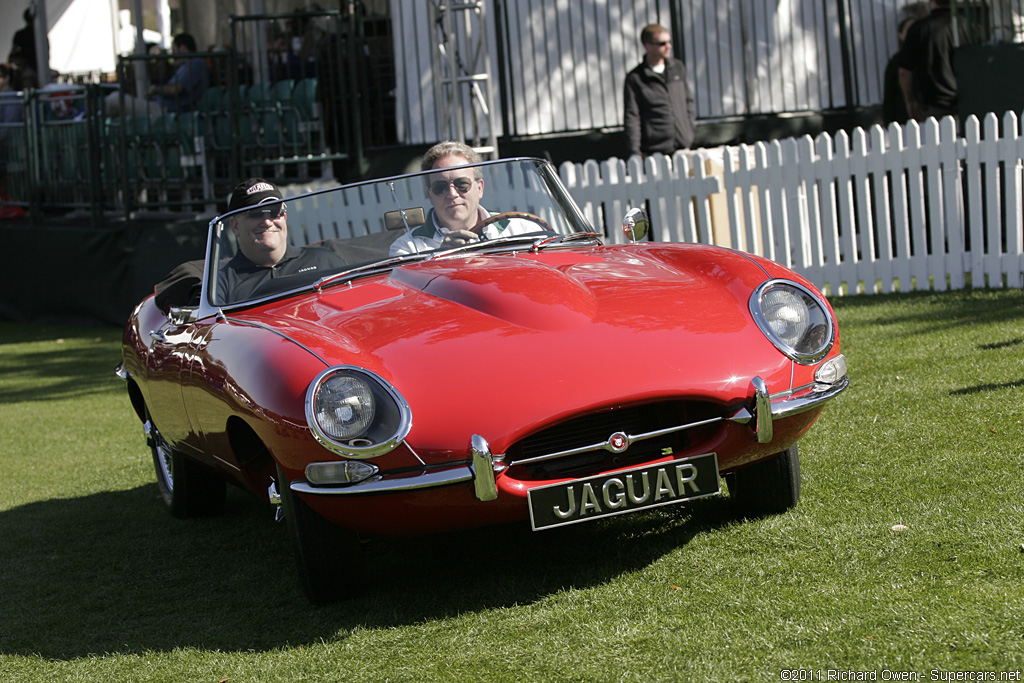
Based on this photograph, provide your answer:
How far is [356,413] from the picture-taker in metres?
3.37

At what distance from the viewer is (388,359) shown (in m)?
3.55

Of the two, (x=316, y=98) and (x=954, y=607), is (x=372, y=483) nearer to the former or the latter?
(x=954, y=607)

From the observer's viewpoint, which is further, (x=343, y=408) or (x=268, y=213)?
(x=268, y=213)

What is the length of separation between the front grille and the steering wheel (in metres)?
1.36

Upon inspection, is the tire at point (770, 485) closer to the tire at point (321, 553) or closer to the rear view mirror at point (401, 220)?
the tire at point (321, 553)

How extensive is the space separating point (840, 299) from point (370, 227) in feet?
18.7

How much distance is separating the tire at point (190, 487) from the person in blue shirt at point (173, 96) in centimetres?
772

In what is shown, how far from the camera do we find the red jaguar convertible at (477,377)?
337 cm

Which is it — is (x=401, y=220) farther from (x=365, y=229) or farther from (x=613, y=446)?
(x=613, y=446)

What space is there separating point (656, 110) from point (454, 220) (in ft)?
21.9

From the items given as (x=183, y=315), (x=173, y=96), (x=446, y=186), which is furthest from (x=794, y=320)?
(x=173, y=96)

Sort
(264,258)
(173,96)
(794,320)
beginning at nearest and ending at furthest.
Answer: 1. (794,320)
2. (264,258)
3. (173,96)

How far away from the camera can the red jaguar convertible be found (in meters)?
3.37

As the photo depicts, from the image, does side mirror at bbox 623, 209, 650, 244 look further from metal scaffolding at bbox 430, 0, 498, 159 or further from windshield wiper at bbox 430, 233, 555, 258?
metal scaffolding at bbox 430, 0, 498, 159
